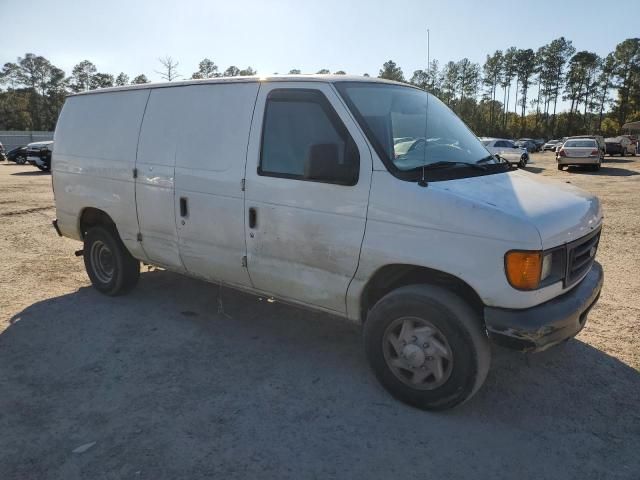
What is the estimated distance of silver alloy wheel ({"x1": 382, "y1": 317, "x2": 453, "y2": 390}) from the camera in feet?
10.7

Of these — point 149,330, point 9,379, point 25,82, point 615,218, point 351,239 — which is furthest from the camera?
point 25,82

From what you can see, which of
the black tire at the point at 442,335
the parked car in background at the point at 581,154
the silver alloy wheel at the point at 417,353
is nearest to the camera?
the black tire at the point at 442,335

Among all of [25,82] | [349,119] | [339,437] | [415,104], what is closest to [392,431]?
[339,437]

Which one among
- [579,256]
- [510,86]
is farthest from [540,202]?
[510,86]

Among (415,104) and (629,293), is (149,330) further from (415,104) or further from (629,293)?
(629,293)

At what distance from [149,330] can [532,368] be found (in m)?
3.43

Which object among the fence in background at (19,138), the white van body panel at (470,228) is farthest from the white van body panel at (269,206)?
the fence in background at (19,138)

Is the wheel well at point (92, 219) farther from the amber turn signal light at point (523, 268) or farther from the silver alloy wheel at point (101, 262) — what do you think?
the amber turn signal light at point (523, 268)

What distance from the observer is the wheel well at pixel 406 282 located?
10.9 ft

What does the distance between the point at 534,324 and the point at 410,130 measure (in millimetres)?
1712

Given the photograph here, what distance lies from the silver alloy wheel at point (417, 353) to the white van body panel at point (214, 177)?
1.41m

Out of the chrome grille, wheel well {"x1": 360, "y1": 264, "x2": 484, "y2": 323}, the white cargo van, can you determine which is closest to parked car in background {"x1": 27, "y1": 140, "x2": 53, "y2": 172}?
the white cargo van

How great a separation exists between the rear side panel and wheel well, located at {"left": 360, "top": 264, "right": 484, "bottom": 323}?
8.62 ft

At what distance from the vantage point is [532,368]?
4.00m
